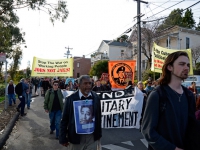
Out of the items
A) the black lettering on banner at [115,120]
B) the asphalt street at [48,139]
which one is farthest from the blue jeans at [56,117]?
the black lettering on banner at [115,120]

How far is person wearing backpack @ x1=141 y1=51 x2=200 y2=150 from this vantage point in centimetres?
206

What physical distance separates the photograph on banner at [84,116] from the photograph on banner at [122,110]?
14.4 ft

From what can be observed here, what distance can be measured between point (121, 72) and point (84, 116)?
337 inches

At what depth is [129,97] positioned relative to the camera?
8.07m

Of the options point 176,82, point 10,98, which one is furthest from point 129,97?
point 10,98

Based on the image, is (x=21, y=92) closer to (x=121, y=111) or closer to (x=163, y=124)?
(x=121, y=111)

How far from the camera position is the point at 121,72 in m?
12.0

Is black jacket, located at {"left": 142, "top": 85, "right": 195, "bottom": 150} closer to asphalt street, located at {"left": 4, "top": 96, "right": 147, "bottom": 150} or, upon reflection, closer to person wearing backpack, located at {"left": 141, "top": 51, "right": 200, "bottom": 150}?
person wearing backpack, located at {"left": 141, "top": 51, "right": 200, "bottom": 150}

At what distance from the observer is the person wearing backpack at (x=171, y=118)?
2.06m

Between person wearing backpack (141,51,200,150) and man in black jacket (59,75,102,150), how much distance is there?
4.87ft

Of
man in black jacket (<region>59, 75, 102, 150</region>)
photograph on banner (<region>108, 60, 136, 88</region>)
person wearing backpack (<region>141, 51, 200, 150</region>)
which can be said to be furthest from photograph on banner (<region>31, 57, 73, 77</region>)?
person wearing backpack (<region>141, 51, 200, 150</region>)

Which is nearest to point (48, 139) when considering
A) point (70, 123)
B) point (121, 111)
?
point (121, 111)

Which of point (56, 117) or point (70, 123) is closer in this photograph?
point (70, 123)

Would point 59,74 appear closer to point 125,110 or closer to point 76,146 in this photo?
point 125,110
